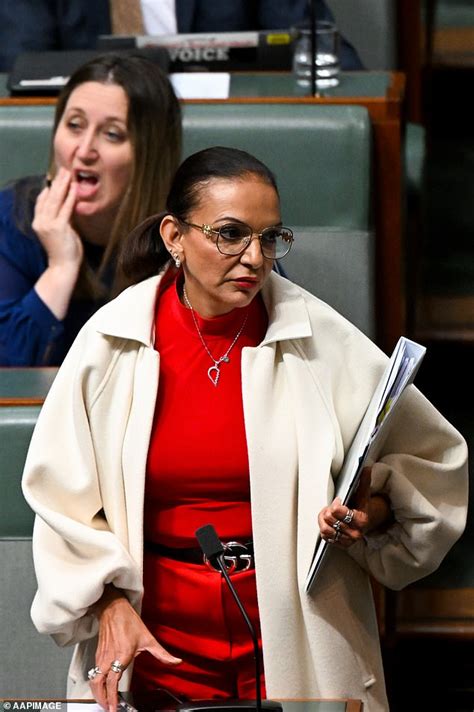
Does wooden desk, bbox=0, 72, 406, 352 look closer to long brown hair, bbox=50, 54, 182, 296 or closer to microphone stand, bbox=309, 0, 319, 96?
microphone stand, bbox=309, 0, 319, 96

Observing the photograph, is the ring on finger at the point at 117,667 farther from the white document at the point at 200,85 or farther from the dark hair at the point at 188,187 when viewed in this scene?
the white document at the point at 200,85

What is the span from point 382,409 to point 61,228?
901 millimetres

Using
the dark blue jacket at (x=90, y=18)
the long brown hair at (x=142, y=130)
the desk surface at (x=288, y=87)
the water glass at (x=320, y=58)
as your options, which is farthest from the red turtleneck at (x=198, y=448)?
the dark blue jacket at (x=90, y=18)

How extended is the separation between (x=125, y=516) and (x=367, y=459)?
0.28m

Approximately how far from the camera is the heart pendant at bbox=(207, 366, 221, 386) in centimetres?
147

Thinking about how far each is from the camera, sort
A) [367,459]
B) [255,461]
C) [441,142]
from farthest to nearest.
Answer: [441,142], [255,461], [367,459]

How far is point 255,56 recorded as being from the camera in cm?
244

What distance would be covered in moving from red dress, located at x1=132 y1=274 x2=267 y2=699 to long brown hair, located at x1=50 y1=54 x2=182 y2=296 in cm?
54

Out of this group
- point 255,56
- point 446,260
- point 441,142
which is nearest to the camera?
point 255,56

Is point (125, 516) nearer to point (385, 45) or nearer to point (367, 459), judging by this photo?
point (367, 459)

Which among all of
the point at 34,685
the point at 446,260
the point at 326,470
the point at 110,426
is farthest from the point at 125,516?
the point at 446,260

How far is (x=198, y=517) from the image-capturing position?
1446 mm

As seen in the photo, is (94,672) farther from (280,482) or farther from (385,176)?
(385,176)

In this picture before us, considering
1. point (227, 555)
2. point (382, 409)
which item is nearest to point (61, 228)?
point (227, 555)
